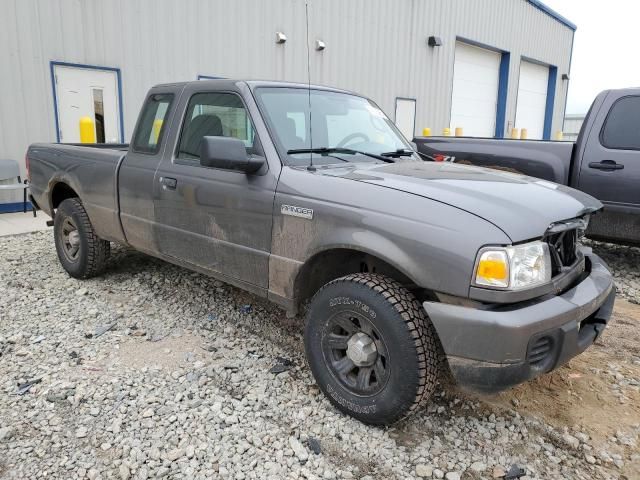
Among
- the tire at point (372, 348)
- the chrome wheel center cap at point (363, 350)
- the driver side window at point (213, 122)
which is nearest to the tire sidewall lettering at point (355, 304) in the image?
the tire at point (372, 348)

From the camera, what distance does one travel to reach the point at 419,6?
15.6 metres

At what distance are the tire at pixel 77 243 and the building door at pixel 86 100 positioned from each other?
4.39 m

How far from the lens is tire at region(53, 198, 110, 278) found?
4789 mm

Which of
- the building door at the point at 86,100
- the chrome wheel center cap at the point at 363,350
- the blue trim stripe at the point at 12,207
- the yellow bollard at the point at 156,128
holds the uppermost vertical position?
the building door at the point at 86,100

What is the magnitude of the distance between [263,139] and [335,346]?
1346 mm

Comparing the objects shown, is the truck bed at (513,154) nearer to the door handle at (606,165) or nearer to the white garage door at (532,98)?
the door handle at (606,165)

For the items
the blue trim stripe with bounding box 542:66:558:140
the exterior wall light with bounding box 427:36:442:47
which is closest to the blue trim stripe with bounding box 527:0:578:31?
the blue trim stripe with bounding box 542:66:558:140

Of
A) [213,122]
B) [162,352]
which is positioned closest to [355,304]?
[162,352]

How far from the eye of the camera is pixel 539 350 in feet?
7.79

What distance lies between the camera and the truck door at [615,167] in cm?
518

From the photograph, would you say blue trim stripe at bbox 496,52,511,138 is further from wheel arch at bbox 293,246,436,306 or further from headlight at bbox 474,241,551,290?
headlight at bbox 474,241,551,290

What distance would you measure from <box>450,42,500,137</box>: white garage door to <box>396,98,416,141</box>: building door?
2.72 meters

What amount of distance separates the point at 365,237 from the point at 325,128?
118 cm

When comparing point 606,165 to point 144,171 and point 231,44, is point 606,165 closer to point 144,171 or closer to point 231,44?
point 144,171
